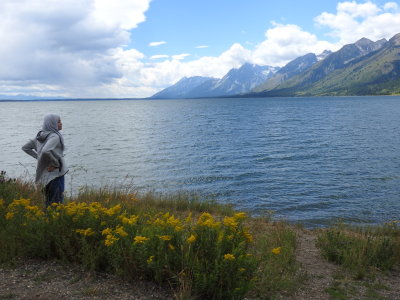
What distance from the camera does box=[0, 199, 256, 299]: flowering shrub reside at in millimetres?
4527

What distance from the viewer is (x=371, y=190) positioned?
1836 cm

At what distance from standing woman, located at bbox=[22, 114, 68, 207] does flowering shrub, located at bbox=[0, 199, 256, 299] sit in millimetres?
1446

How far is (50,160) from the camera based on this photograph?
750 cm

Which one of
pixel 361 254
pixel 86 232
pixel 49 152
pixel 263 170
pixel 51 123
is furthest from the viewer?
pixel 263 170

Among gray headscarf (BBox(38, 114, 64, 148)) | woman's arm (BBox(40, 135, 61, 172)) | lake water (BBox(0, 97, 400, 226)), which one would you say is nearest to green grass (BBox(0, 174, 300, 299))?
woman's arm (BBox(40, 135, 61, 172))

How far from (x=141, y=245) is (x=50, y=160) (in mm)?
3801

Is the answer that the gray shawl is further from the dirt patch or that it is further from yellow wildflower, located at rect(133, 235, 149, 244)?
yellow wildflower, located at rect(133, 235, 149, 244)

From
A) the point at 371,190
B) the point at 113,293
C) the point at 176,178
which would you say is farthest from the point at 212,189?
the point at 113,293

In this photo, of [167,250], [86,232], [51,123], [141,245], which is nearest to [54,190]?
[51,123]

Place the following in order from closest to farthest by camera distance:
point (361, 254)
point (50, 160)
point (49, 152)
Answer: point (361, 254) < point (49, 152) < point (50, 160)

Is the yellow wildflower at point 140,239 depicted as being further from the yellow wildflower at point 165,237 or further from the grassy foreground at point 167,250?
the yellow wildflower at point 165,237

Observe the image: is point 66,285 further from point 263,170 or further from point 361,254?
point 263,170

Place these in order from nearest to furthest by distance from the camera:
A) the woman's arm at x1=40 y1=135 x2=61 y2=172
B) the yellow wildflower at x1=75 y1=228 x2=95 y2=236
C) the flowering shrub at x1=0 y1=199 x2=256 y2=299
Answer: the flowering shrub at x1=0 y1=199 x2=256 y2=299 → the yellow wildflower at x1=75 y1=228 x2=95 y2=236 → the woman's arm at x1=40 y1=135 x2=61 y2=172

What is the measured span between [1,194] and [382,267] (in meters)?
9.03
